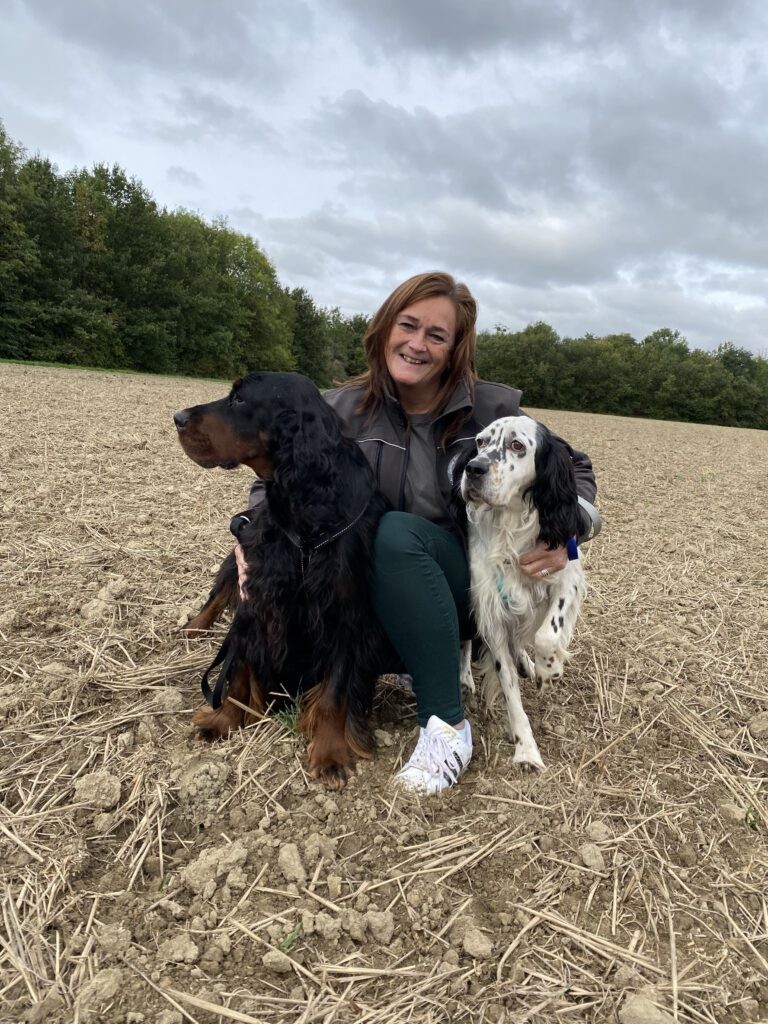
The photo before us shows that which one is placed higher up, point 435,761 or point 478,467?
point 478,467

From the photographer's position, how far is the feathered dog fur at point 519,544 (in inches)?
88.9

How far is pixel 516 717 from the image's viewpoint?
2.33 meters

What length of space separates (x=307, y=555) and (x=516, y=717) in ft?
3.06

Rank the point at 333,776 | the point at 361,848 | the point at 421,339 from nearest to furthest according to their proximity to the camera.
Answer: the point at 361,848, the point at 333,776, the point at 421,339

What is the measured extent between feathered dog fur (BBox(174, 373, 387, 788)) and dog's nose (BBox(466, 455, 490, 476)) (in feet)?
1.10

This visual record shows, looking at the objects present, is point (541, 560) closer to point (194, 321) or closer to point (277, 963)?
point (277, 963)

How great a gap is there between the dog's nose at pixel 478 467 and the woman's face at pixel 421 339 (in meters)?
0.46

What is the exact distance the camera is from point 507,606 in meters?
2.38

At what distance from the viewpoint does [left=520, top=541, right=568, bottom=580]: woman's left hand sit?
2.32m

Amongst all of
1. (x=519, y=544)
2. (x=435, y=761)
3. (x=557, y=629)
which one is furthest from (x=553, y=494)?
(x=435, y=761)

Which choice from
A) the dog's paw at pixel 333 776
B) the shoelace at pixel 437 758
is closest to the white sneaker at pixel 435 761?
the shoelace at pixel 437 758

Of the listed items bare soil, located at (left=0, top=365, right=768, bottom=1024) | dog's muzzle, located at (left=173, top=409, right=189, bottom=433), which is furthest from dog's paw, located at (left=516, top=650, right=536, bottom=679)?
dog's muzzle, located at (left=173, top=409, right=189, bottom=433)

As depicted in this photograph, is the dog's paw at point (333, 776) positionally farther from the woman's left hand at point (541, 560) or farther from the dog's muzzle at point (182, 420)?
the dog's muzzle at point (182, 420)

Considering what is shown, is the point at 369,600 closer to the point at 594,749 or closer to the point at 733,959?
the point at 594,749
